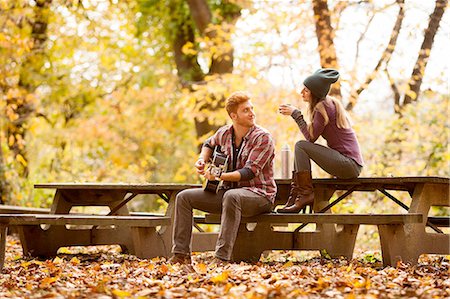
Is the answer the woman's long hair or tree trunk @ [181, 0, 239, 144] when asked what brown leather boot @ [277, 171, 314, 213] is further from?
tree trunk @ [181, 0, 239, 144]

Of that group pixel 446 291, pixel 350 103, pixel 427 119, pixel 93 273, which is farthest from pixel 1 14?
pixel 446 291

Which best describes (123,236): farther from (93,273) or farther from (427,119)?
(427,119)

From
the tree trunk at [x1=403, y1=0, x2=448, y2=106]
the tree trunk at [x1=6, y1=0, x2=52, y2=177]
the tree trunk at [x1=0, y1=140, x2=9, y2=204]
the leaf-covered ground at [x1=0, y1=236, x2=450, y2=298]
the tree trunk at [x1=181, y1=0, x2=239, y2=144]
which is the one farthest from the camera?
the tree trunk at [x1=6, y1=0, x2=52, y2=177]

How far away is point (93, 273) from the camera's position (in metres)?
6.78

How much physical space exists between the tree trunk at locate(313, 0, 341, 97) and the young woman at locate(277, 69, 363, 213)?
221 inches

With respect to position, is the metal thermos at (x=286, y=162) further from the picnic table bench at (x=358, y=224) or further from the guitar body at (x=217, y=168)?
the guitar body at (x=217, y=168)

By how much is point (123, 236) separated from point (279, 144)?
20.1 ft

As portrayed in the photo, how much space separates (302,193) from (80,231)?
2.67m

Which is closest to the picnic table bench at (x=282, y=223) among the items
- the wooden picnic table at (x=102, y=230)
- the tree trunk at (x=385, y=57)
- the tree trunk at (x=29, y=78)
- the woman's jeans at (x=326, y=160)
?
the wooden picnic table at (x=102, y=230)

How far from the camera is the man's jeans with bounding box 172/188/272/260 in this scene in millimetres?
6938

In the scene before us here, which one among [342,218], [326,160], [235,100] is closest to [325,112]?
[326,160]

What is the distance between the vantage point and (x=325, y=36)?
44.9 feet

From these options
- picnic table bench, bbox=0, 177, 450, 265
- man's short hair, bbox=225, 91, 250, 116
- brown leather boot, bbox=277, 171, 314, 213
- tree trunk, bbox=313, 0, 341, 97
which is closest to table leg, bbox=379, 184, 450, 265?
picnic table bench, bbox=0, 177, 450, 265

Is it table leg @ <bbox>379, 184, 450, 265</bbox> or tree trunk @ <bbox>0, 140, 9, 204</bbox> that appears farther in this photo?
tree trunk @ <bbox>0, 140, 9, 204</bbox>
